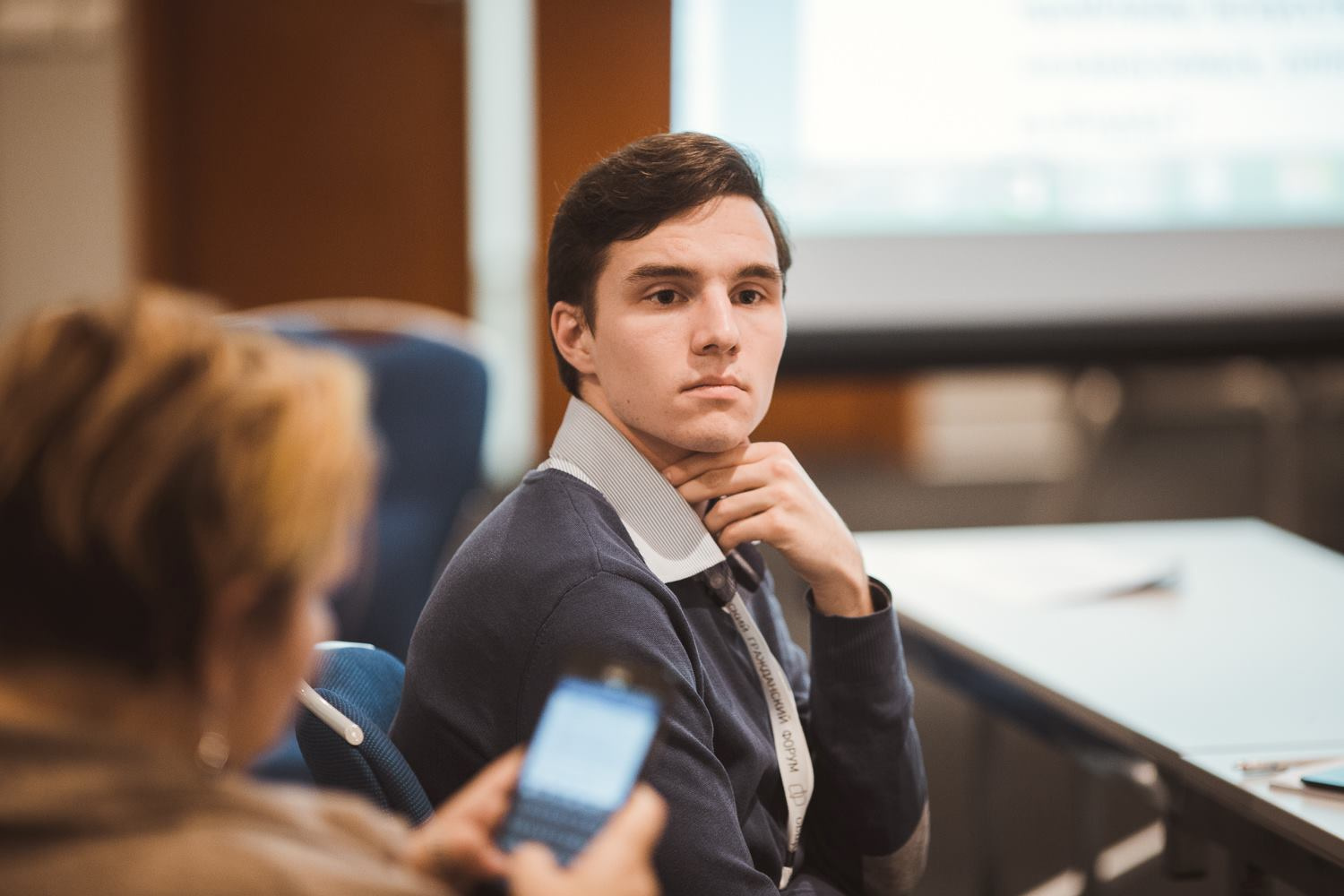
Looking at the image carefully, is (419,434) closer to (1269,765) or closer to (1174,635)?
(1174,635)

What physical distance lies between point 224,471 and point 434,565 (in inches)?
71.7

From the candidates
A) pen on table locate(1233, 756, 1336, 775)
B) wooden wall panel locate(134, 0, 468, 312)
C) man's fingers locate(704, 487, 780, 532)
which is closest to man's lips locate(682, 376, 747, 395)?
man's fingers locate(704, 487, 780, 532)

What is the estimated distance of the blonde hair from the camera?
0.69 m

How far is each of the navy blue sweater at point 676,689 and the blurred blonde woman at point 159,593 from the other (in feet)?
0.87

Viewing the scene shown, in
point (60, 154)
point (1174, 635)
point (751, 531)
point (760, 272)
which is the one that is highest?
point (60, 154)

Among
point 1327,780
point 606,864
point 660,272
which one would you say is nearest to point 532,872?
point 606,864

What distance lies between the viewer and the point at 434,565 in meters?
2.50

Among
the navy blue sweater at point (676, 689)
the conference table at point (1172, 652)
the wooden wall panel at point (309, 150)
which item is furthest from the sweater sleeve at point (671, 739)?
the wooden wall panel at point (309, 150)

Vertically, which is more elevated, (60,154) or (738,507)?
(60,154)

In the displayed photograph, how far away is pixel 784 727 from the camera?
1236 millimetres

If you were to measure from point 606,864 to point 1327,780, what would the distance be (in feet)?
2.63

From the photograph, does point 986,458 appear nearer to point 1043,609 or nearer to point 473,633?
point 1043,609

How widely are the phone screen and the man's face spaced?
1.35 ft

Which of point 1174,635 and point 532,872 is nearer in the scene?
point 532,872
